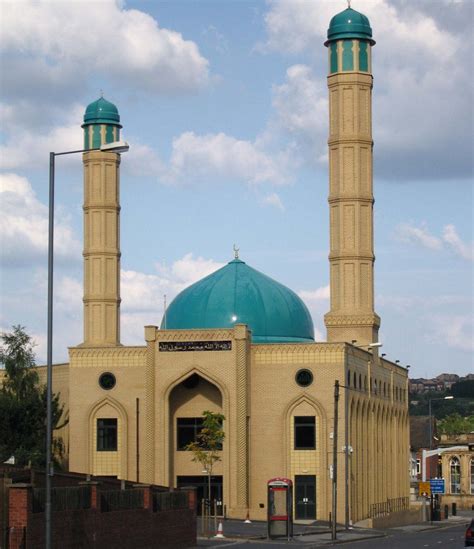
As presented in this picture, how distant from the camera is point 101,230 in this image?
279 ft

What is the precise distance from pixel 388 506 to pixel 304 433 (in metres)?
15.7

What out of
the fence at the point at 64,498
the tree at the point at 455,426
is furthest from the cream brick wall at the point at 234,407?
the tree at the point at 455,426

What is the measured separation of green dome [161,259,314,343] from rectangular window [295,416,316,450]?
758 cm

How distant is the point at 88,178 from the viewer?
86.1 m

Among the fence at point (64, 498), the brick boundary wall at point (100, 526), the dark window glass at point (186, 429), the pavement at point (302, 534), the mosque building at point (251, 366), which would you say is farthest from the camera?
the dark window glass at point (186, 429)

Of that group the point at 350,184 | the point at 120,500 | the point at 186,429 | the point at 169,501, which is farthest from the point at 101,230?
the point at 120,500

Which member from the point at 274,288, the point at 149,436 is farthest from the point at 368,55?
the point at 149,436

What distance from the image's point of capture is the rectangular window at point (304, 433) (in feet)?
247

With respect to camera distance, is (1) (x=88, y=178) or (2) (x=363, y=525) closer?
(2) (x=363, y=525)

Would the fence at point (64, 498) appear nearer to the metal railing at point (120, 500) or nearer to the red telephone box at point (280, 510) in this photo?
the metal railing at point (120, 500)

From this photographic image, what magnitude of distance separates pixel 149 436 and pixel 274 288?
13.3 metres

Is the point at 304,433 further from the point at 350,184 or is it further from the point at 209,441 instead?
the point at 350,184

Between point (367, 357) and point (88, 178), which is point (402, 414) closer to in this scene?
point (367, 357)

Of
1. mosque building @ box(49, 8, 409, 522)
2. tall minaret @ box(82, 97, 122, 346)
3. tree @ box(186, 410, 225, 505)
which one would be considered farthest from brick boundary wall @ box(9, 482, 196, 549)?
tall minaret @ box(82, 97, 122, 346)
